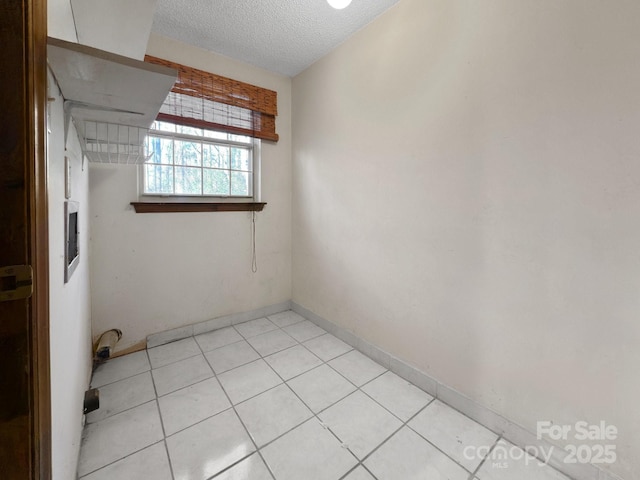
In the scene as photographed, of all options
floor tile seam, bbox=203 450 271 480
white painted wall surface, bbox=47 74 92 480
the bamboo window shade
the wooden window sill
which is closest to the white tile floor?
floor tile seam, bbox=203 450 271 480

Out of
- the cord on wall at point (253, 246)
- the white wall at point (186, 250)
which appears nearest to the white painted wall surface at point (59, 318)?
the white wall at point (186, 250)

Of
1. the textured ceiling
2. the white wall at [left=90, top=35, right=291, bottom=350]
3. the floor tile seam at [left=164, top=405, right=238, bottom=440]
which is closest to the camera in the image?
the floor tile seam at [left=164, top=405, right=238, bottom=440]

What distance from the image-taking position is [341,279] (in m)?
2.58

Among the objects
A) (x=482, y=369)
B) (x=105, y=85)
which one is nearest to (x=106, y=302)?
(x=105, y=85)

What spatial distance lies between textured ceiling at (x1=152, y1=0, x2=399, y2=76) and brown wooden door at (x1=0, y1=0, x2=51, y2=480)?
1.80 metres

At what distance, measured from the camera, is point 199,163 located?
2.65 meters

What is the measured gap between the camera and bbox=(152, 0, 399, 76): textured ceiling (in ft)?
6.40

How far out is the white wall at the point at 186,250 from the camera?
2.20 meters

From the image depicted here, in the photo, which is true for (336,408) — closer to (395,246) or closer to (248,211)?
(395,246)

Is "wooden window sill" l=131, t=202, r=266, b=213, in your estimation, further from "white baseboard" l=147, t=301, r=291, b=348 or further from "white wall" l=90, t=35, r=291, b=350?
"white baseboard" l=147, t=301, r=291, b=348

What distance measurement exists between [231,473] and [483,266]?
1.70 m

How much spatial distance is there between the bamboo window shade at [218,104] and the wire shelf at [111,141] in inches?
26.4

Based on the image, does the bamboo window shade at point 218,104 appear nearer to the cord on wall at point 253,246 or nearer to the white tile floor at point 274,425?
the cord on wall at point 253,246

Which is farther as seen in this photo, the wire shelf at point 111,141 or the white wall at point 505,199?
the wire shelf at point 111,141
